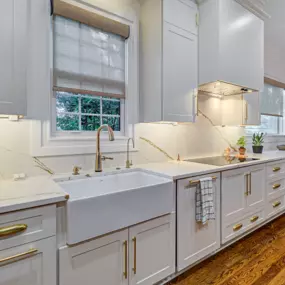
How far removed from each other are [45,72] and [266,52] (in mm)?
3487

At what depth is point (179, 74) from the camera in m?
2.02

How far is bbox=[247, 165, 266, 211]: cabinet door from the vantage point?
2271mm

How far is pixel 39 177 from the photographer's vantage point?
155 centimetres

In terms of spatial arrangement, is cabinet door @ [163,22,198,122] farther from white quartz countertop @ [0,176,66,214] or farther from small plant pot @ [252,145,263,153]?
small plant pot @ [252,145,263,153]

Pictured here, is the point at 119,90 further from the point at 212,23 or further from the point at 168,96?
the point at 212,23

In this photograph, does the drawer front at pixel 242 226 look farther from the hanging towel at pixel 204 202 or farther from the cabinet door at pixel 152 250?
the cabinet door at pixel 152 250

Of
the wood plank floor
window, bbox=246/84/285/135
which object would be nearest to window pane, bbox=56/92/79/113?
the wood plank floor

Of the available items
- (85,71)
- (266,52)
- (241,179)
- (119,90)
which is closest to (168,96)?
(119,90)

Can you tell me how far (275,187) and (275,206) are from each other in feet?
0.82

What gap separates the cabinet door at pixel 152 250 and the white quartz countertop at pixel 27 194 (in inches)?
21.5

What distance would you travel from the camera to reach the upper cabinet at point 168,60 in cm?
191

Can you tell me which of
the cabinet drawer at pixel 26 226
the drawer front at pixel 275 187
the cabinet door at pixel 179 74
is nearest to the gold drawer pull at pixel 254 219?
the drawer front at pixel 275 187

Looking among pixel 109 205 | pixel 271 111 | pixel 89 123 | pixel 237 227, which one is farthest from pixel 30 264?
pixel 271 111

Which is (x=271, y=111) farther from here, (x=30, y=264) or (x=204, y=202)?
(x=30, y=264)
